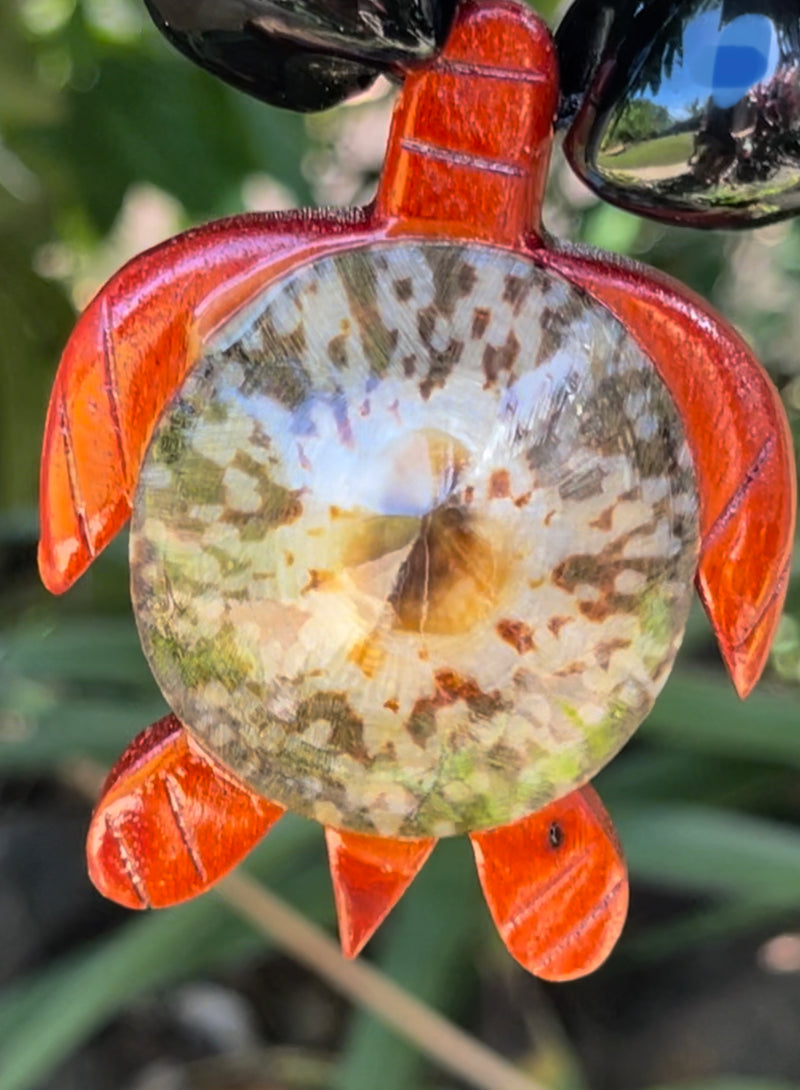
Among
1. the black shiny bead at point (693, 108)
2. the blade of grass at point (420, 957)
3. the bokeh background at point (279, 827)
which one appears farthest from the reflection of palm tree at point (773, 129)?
the blade of grass at point (420, 957)

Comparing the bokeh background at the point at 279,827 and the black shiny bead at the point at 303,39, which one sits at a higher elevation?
the black shiny bead at the point at 303,39

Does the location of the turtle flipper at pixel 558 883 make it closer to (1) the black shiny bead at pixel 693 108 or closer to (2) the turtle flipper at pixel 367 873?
(2) the turtle flipper at pixel 367 873

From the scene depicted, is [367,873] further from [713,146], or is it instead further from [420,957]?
[420,957]

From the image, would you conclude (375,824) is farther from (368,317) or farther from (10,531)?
(10,531)

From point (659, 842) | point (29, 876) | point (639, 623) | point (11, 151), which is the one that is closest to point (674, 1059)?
point (659, 842)

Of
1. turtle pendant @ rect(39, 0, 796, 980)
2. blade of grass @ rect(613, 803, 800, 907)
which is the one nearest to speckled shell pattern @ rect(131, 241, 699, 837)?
turtle pendant @ rect(39, 0, 796, 980)

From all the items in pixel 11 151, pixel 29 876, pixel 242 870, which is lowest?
pixel 29 876

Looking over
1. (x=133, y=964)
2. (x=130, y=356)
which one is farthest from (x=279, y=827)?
(x=130, y=356)
